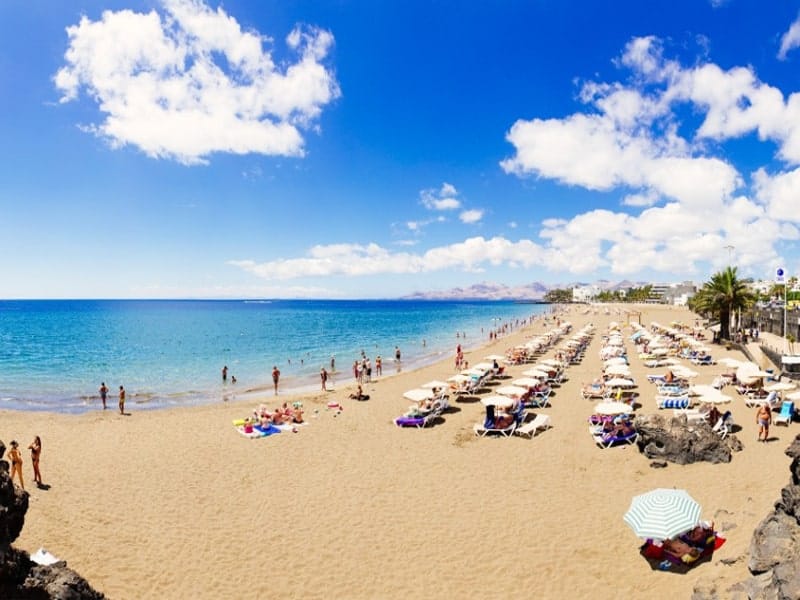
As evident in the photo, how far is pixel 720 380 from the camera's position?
2227 cm

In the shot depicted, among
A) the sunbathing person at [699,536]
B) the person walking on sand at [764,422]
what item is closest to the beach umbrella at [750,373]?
the person walking on sand at [764,422]

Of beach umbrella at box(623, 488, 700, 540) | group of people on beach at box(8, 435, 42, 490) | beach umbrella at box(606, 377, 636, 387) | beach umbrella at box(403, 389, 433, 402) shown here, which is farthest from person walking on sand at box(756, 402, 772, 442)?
group of people on beach at box(8, 435, 42, 490)

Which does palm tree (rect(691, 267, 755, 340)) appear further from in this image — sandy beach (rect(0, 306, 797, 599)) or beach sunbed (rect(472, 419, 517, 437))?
beach sunbed (rect(472, 419, 517, 437))

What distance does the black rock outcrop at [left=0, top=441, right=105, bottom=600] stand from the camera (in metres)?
5.11

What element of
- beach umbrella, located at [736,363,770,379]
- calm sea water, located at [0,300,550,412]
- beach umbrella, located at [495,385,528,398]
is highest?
beach umbrella, located at [736,363,770,379]

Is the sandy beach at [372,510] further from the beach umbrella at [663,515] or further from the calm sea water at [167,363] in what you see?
the calm sea water at [167,363]

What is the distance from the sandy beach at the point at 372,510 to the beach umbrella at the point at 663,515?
676mm

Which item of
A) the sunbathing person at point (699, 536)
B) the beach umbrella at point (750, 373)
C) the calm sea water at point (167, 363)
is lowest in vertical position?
the calm sea water at point (167, 363)

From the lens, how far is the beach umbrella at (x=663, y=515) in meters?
7.96

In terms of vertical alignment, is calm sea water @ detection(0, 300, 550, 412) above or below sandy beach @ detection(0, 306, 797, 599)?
below

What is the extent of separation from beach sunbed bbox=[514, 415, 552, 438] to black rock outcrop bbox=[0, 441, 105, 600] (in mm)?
12484

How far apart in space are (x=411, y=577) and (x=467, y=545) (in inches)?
55.6

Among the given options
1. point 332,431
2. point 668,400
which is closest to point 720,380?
point 668,400

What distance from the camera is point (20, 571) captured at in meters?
5.29
